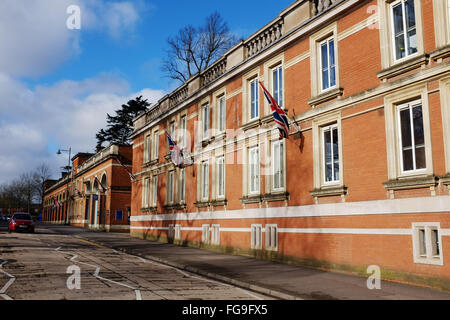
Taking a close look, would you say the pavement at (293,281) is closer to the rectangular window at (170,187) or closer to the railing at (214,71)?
the rectangular window at (170,187)

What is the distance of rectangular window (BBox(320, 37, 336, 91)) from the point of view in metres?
14.8

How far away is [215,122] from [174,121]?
6000 mm

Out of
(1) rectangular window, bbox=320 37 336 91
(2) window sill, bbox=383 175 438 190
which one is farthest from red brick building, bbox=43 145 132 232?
(2) window sill, bbox=383 175 438 190

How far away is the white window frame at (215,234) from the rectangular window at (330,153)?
796cm

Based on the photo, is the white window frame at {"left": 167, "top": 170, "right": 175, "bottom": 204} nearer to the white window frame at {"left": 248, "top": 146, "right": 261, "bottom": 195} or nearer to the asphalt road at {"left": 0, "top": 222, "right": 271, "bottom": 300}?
Answer: the white window frame at {"left": 248, "top": 146, "right": 261, "bottom": 195}

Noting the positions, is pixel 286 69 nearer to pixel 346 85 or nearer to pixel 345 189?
pixel 346 85

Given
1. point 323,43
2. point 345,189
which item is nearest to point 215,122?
point 323,43

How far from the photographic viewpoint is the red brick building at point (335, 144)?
1097 cm

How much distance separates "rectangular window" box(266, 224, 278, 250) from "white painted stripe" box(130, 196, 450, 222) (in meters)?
0.43

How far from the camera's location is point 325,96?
14516 millimetres

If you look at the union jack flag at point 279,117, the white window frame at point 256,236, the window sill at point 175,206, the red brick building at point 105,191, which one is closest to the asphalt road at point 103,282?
the white window frame at point 256,236

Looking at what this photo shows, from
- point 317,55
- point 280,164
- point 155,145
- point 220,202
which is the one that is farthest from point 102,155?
point 317,55

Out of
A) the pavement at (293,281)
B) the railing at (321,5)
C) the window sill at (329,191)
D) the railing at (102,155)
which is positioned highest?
the railing at (321,5)

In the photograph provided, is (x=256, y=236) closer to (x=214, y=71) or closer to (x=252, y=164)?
(x=252, y=164)
